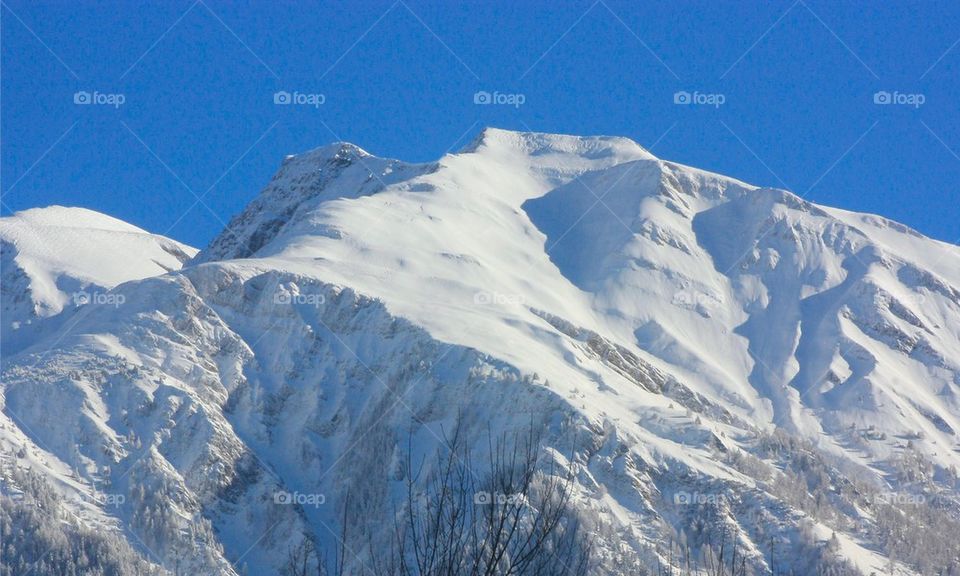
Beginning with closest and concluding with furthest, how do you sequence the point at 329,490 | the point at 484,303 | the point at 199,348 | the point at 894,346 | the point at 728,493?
the point at 728,493
the point at 329,490
the point at 199,348
the point at 484,303
the point at 894,346

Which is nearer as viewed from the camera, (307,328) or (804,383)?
(307,328)

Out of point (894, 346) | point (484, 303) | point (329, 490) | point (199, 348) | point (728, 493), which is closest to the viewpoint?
point (728, 493)

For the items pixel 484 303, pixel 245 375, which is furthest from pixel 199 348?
pixel 484 303

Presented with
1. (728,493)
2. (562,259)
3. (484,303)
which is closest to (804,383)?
(562,259)

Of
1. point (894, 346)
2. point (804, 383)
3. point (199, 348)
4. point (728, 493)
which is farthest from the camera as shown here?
point (894, 346)

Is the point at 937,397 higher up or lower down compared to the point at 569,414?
higher up

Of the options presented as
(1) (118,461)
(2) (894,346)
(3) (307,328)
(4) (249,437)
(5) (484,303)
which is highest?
(2) (894,346)

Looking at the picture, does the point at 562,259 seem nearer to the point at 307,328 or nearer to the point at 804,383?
the point at 804,383

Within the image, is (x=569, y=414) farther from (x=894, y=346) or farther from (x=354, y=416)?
(x=894, y=346)

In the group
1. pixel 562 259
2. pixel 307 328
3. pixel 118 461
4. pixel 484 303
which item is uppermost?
pixel 562 259
